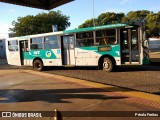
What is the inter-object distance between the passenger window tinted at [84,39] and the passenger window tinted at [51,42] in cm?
189

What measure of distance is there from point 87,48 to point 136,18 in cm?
5076

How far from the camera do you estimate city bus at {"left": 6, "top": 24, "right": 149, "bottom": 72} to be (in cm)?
1400

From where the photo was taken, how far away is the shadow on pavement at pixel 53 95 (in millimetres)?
8428

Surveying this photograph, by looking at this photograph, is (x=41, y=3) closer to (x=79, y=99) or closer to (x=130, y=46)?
(x=130, y=46)

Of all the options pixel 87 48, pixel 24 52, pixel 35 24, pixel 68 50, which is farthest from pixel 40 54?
pixel 35 24

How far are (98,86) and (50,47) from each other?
832cm

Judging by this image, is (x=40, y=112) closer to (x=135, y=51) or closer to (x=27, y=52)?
(x=135, y=51)

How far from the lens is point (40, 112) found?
23.1 ft

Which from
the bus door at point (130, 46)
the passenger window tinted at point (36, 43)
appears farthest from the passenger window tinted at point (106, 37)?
the passenger window tinted at point (36, 43)

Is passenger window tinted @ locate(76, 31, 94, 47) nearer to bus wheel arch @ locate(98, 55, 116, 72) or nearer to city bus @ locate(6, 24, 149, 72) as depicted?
city bus @ locate(6, 24, 149, 72)

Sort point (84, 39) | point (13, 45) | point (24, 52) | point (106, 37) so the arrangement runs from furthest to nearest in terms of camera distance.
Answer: point (13, 45), point (24, 52), point (84, 39), point (106, 37)

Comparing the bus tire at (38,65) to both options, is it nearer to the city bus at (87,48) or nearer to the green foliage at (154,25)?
the city bus at (87,48)

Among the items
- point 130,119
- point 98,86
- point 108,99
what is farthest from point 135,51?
point 130,119

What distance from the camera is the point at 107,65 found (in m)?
14.9
